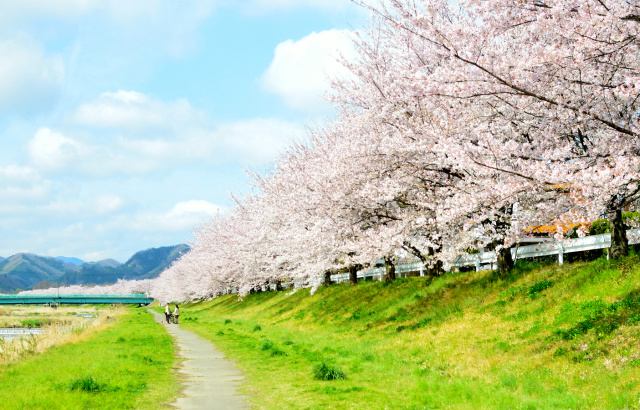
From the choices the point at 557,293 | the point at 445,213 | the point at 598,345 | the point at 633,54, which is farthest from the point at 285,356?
the point at 633,54

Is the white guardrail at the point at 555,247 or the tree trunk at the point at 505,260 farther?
the tree trunk at the point at 505,260

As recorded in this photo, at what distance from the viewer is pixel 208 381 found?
1392 centimetres

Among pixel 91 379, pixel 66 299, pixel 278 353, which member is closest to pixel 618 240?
pixel 278 353

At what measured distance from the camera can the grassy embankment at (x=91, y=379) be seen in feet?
35.2

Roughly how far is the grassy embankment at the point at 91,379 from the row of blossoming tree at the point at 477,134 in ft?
26.9

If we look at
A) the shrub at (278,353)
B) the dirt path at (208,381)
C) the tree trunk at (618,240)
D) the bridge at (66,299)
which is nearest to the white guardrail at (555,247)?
the tree trunk at (618,240)

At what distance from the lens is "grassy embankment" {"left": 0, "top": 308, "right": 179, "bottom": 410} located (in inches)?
423

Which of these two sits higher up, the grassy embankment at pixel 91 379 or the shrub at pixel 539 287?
the shrub at pixel 539 287

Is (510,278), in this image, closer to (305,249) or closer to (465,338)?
(465,338)

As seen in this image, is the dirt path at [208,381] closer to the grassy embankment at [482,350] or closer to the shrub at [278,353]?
the grassy embankment at [482,350]

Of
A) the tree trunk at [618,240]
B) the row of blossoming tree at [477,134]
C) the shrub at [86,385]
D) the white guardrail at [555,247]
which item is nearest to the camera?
the row of blossoming tree at [477,134]

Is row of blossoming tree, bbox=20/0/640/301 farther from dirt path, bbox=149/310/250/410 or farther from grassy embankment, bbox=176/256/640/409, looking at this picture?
dirt path, bbox=149/310/250/410

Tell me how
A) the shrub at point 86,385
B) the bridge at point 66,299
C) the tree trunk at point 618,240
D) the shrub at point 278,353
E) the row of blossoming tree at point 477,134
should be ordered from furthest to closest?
the bridge at point 66,299, the shrub at point 278,353, the tree trunk at point 618,240, the shrub at point 86,385, the row of blossoming tree at point 477,134

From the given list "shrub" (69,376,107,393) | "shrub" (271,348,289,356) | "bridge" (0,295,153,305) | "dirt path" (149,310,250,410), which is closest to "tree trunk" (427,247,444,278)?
"shrub" (271,348,289,356)
